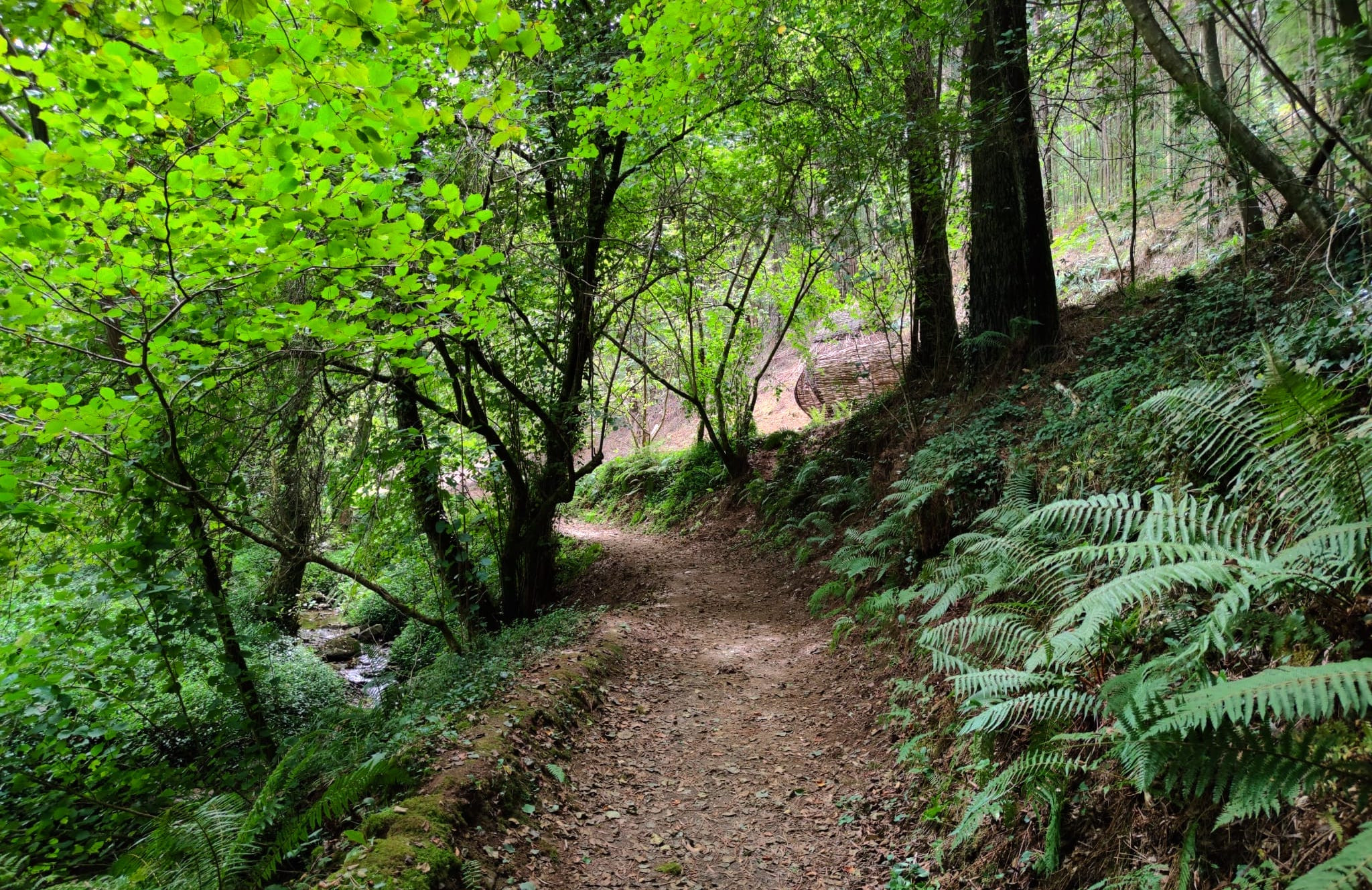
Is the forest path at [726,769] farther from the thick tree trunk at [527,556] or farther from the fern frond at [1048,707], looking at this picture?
the thick tree trunk at [527,556]

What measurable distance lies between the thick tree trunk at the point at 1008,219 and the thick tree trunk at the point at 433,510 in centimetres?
700

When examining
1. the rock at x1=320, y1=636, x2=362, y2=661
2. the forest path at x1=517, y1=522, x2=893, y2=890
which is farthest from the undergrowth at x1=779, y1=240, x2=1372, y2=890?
the rock at x1=320, y1=636, x2=362, y2=661

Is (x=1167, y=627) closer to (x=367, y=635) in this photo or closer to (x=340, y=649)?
(x=340, y=649)

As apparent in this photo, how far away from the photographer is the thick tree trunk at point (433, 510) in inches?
290

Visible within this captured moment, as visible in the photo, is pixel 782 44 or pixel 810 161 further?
pixel 810 161

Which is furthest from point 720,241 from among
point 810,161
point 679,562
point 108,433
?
point 108,433

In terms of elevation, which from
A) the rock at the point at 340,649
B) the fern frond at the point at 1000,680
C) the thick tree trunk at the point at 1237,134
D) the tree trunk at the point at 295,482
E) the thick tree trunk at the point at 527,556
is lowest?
the rock at the point at 340,649

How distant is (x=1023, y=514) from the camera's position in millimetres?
5320

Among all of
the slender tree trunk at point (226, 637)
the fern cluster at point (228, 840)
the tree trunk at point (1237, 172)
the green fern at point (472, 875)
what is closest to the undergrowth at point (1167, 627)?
the tree trunk at point (1237, 172)

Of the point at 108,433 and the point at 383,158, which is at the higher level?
the point at 383,158

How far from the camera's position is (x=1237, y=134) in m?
5.16

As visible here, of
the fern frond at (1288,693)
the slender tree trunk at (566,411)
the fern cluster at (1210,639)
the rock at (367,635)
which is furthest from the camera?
the rock at (367,635)

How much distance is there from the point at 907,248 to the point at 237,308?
25.6ft

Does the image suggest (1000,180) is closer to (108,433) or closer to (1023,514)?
(1023,514)
